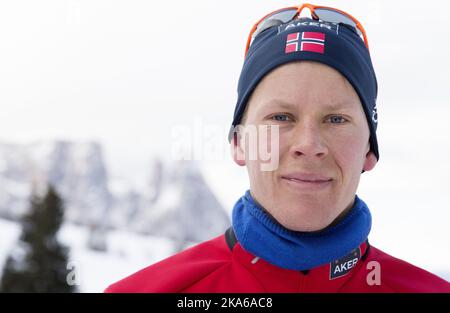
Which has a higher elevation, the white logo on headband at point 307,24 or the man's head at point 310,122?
the white logo on headband at point 307,24

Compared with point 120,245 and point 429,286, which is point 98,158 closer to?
point 120,245

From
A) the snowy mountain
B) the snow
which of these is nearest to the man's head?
the snow

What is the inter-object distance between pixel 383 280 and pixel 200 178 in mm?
59036

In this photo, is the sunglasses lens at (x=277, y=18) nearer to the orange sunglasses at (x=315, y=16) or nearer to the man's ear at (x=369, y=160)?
the orange sunglasses at (x=315, y=16)

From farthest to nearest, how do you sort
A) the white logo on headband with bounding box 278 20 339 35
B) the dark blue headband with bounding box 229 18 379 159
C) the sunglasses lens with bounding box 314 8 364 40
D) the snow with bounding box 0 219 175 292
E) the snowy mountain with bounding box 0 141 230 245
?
the snowy mountain with bounding box 0 141 230 245 < the snow with bounding box 0 219 175 292 < the sunglasses lens with bounding box 314 8 364 40 < the white logo on headband with bounding box 278 20 339 35 < the dark blue headband with bounding box 229 18 379 159

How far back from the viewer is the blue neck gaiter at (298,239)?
10.6 feet

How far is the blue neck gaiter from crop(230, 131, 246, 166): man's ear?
0.29 meters

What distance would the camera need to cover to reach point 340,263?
3400mm

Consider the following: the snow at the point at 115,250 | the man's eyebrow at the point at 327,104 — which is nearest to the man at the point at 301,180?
the man's eyebrow at the point at 327,104

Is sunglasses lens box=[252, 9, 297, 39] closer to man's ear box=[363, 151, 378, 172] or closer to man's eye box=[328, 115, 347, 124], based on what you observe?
man's eye box=[328, 115, 347, 124]

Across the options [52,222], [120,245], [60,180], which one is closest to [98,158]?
[60,180]

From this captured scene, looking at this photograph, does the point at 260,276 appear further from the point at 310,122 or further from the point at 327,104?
the point at 327,104

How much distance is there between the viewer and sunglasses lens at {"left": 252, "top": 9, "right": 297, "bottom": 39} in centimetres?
378

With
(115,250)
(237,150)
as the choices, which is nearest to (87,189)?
(115,250)
